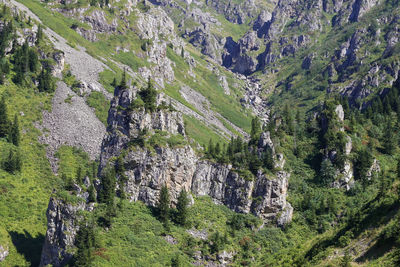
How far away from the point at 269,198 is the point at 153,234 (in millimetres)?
33882

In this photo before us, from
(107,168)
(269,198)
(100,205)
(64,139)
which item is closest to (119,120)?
(107,168)

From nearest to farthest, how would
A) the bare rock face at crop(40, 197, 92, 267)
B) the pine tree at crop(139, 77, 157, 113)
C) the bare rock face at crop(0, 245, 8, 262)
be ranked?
1. the bare rock face at crop(40, 197, 92, 267)
2. the bare rock face at crop(0, 245, 8, 262)
3. the pine tree at crop(139, 77, 157, 113)

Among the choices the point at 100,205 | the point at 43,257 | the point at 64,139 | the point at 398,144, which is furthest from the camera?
the point at 64,139

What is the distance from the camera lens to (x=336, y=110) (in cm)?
12450

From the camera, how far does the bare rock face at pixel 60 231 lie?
7275 cm

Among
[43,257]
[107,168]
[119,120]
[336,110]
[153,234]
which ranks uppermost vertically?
[336,110]

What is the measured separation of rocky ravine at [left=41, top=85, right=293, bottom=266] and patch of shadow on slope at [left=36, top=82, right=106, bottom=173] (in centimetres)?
4095

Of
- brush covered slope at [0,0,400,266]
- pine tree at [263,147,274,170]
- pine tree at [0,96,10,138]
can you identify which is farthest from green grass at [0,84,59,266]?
pine tree at [263,147,274,170]

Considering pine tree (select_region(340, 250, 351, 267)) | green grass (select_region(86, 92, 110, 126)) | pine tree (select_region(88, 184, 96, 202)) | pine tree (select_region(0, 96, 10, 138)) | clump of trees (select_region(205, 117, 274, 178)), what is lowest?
pine tree (select_region(340, 250, 351, 267))

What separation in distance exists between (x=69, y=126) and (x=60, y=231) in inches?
3267

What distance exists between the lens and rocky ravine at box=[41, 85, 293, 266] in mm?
92125

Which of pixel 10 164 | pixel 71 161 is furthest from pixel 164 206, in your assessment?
pixel 71 161

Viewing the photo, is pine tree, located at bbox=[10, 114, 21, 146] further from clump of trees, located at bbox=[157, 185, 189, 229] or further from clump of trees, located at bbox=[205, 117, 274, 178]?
clump of trees, located at bbox=[205, 117, 274, 178]

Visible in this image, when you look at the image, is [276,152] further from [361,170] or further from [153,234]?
[153,234]
